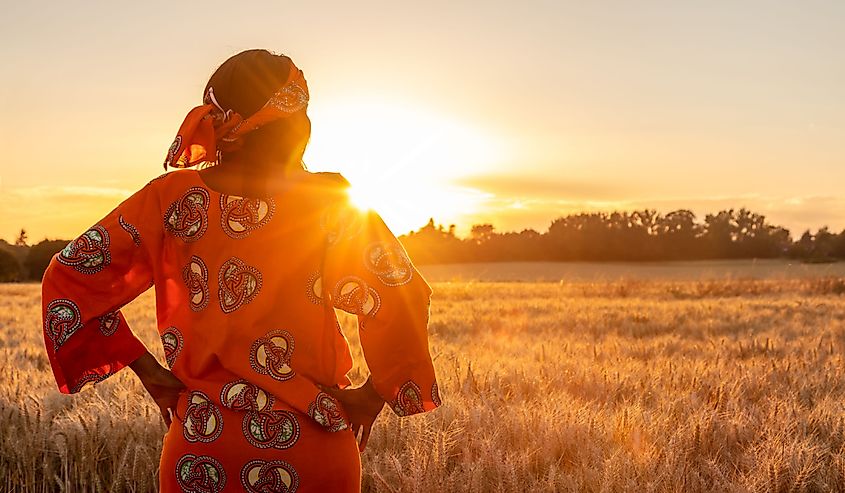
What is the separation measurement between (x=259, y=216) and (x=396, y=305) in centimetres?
44

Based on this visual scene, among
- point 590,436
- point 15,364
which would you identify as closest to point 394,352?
point 590,436

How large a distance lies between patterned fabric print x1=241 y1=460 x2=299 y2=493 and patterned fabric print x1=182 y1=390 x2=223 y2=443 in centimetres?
13

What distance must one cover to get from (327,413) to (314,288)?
0.34 meters

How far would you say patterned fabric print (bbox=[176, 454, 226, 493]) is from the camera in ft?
6.53

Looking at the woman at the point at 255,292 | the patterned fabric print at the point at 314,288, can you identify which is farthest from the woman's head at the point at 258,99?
the patterned fabric print at the point at 314,288

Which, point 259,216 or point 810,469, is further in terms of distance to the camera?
point 810,469

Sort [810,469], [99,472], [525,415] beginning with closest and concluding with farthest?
1. [810,469]
2. [99,472]
3. [525,415]

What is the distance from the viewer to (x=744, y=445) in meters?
4.28

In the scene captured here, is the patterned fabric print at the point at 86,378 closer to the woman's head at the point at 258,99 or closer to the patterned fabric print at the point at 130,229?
the patterned fabric print at the point at 130,229

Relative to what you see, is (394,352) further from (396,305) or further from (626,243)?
(626,243)

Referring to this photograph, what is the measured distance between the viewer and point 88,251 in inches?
80.6

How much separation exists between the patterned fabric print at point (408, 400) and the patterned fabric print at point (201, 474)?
50 centimetres

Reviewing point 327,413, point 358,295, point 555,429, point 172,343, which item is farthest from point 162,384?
point 555,429

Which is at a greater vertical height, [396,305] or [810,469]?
[396,305]
